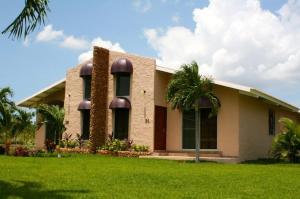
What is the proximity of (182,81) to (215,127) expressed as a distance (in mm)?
4455

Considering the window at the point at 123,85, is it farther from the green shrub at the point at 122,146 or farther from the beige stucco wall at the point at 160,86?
the green shrub at the point at 122,146

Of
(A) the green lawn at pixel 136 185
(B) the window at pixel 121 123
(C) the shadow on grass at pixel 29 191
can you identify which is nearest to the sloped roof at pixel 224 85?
(B) the window at pixel 121 123

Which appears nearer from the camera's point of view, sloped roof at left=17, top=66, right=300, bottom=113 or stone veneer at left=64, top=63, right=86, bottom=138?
sloped roof at left=17, top=66, right=300, bottom=113

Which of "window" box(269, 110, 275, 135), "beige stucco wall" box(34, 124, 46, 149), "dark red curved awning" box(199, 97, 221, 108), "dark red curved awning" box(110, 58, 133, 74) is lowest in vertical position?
"beige stucco wall" box(34, 124, 46, 149)

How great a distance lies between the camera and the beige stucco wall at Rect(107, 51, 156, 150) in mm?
26781

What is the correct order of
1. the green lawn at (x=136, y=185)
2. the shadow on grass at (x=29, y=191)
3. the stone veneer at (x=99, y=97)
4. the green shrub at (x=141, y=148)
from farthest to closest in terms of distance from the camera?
the stone veneer at (x=99, y=97) < the green shrub at (x=141, y=148) < the green lawn at (x=136, y=185) < the shadow on grass at (x=29, y=191)

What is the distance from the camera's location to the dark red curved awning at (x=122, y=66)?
2795cm

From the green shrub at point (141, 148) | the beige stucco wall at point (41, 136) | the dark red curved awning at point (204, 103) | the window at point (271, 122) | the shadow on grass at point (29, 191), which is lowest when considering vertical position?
the shadow on grass at point (29, 191)

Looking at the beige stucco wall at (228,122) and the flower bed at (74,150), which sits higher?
the beige stucco wall at (228,122)

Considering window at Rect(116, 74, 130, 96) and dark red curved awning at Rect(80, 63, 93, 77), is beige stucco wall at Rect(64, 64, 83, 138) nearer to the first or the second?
dark red curved awning at Rect(80, 63, 93, 77)

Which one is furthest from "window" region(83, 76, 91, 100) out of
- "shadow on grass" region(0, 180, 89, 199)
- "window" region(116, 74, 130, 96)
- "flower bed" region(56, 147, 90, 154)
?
"shadow on grass" region(0, 180, 89, 199)

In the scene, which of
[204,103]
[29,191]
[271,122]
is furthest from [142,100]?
[29,191]

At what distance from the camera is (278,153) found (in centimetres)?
2525

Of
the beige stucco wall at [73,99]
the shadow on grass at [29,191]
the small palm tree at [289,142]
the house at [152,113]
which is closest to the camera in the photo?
the shadow on grass at [29,191]
